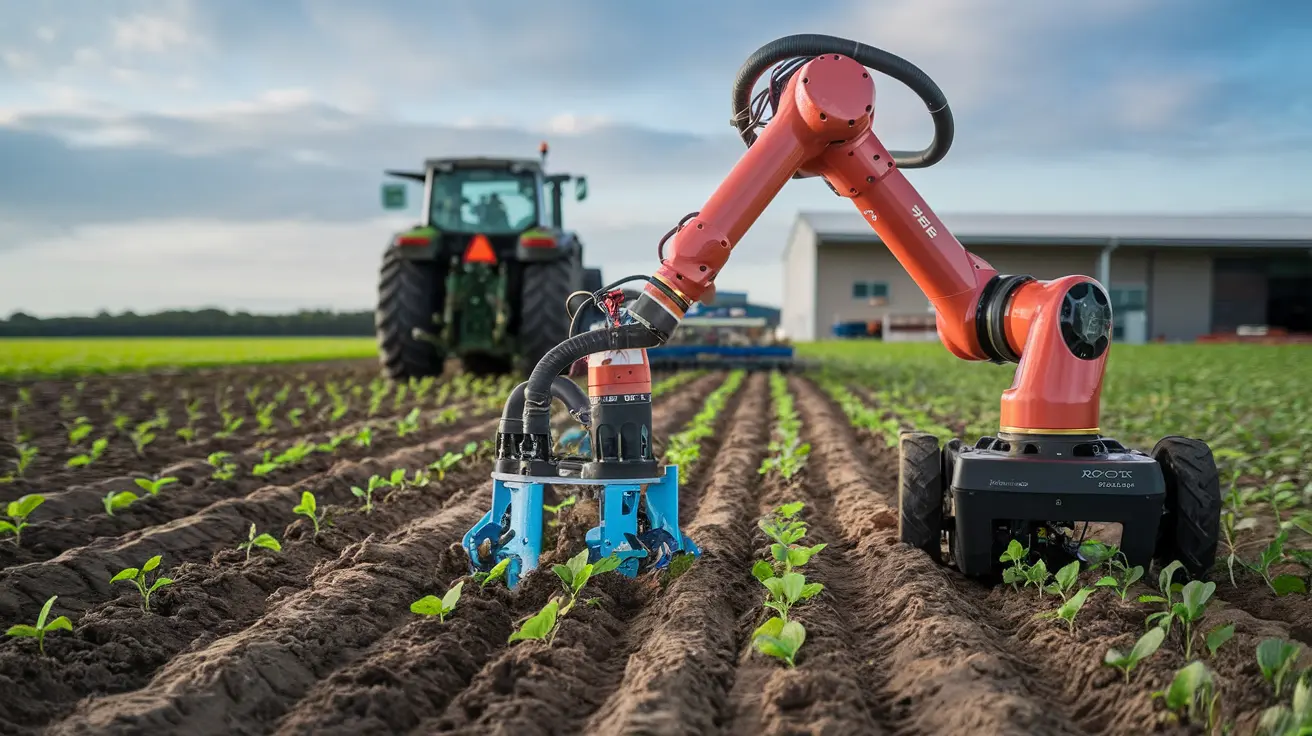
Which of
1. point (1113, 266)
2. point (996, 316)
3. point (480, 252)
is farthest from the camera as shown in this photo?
point (1113, 266)

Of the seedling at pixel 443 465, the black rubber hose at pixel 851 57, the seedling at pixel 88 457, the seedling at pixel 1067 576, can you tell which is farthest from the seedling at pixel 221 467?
the seedling at pixel 1067 576

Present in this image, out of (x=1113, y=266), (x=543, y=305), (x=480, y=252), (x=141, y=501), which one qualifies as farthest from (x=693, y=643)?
(x=1113, y=266)

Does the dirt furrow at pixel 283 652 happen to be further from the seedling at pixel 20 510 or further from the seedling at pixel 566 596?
the seedling at pixel 20 510

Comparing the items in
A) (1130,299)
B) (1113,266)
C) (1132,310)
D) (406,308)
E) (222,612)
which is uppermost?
(1113,266)

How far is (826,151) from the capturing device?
362cm

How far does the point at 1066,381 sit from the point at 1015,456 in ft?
0.99

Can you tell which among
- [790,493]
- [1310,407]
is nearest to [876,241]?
[1310,407]

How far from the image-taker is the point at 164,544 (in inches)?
160

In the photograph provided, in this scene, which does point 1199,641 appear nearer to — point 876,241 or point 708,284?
point 708,284

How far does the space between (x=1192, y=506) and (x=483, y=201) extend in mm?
9823

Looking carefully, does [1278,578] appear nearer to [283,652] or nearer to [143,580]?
[283,652]

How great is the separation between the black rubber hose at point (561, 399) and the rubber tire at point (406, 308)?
321 inches

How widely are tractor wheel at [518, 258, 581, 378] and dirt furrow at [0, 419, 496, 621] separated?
5397 mm

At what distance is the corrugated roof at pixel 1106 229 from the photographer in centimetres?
3127
